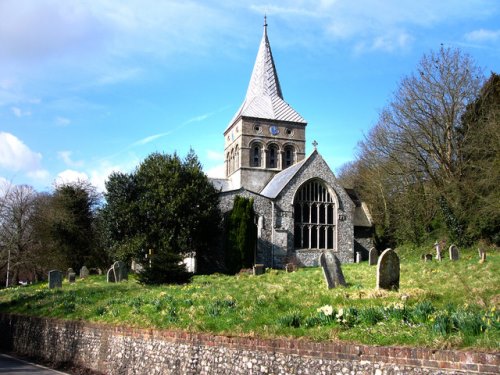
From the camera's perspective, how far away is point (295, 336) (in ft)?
25.9

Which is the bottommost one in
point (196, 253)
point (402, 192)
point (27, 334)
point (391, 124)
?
point (27, 334)

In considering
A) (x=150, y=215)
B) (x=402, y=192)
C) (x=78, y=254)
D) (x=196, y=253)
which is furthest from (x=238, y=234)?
(x=78, y=254)

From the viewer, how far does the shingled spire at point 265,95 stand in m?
44.6

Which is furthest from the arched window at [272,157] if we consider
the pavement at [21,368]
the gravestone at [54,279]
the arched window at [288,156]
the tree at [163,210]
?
the pavement at [21,368]

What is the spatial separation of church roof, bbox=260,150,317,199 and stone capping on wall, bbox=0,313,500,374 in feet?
73.5

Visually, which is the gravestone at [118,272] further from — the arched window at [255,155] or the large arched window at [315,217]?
the arched window at [255,155]

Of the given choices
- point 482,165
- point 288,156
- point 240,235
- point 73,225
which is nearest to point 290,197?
point 240,235

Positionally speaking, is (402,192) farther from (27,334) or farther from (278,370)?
(278,370)

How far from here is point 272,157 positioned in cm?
4434

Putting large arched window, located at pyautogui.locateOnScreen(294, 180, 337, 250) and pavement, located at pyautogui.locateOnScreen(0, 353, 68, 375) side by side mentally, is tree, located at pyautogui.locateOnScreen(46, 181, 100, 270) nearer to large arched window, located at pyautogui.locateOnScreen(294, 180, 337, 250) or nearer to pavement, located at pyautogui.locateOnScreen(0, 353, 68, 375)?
large arched window, located at pyautogui.locateOnScreen(294, 180, 337, 250)

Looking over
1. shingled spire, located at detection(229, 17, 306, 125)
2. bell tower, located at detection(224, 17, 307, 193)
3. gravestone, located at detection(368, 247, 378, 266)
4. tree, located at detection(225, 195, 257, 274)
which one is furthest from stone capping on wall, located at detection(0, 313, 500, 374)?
shingled spire, located at detection(229, 17, 306, 125)

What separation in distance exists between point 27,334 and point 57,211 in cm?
2579

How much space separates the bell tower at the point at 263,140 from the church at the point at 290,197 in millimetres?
80

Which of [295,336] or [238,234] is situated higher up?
[238,234]
